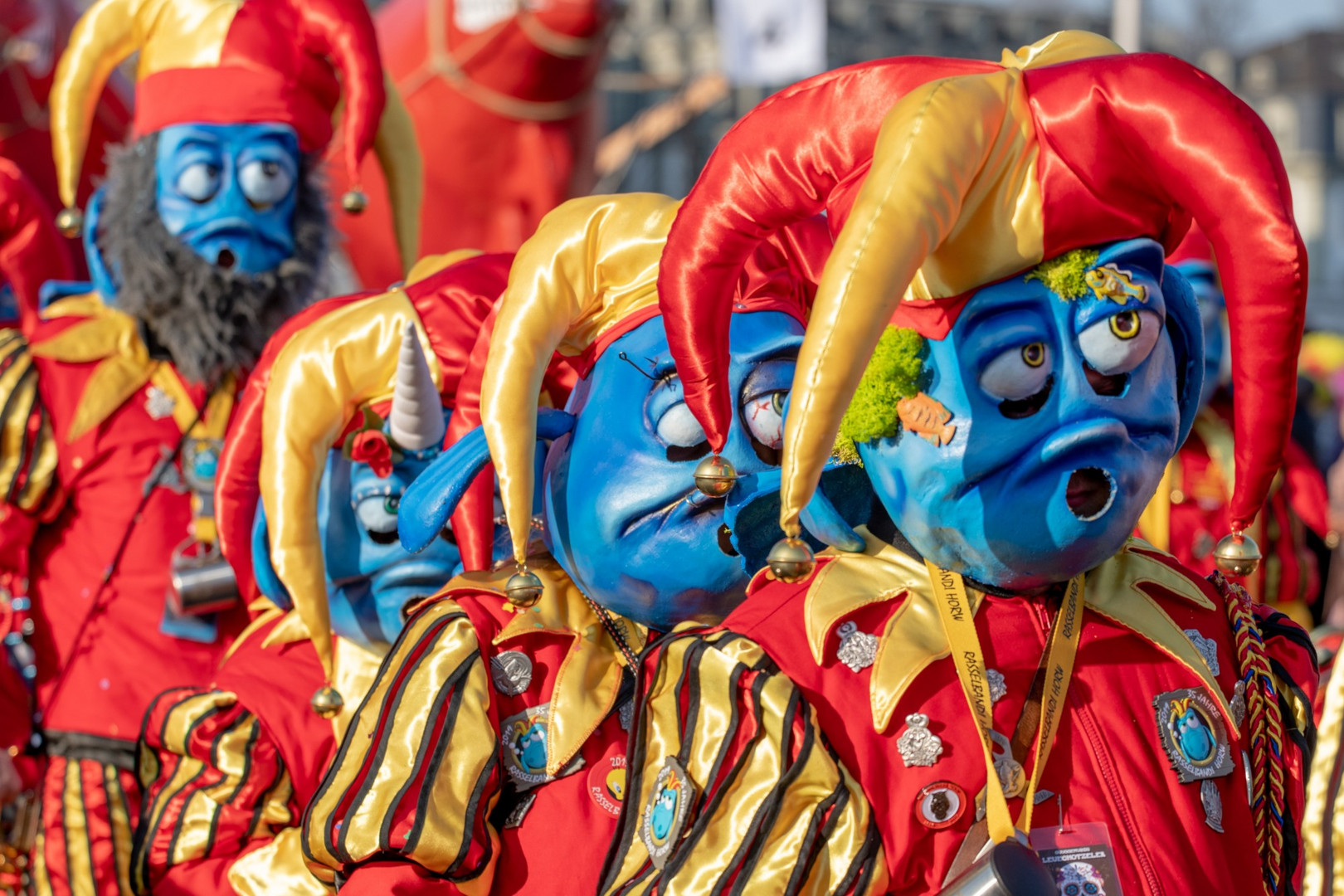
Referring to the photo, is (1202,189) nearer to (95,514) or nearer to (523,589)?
(523,589)

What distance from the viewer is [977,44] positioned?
1210 inches

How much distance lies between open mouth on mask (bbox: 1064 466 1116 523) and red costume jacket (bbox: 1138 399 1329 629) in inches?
83.5

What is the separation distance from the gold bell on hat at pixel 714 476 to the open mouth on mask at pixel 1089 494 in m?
0.37

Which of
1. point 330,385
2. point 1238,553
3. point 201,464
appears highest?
point 330,385

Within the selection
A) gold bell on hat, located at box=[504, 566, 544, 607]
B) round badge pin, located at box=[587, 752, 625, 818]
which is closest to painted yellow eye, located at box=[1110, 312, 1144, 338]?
gold bell on hat, located at box=[504, 566, 544, 607]

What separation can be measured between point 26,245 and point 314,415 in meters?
2.53

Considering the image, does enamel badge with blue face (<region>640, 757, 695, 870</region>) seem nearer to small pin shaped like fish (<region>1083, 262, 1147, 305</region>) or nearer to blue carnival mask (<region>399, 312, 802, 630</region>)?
blue carnival mask (<region>399, 312, 802, 630</region>)

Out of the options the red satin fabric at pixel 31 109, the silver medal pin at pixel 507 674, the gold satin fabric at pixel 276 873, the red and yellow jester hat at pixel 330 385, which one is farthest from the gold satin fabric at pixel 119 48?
the red satin fabric at pixel 31 109

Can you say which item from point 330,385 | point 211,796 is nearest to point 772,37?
point 330,385

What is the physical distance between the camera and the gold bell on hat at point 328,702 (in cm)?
269

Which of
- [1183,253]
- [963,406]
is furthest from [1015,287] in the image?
[1183,253]

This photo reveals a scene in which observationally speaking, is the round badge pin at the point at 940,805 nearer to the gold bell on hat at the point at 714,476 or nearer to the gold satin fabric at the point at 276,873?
the gold bell on hat at the point at 714,476

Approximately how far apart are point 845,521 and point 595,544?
0.41 m

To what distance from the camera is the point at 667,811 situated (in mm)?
1865
